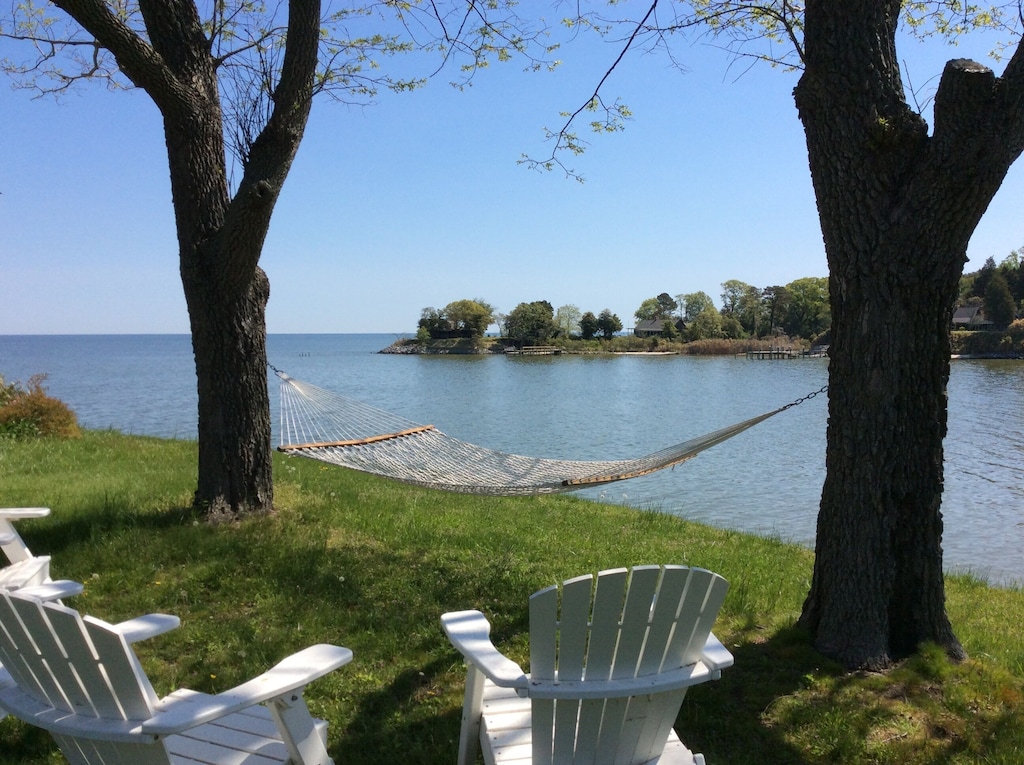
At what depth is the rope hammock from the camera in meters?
4.72

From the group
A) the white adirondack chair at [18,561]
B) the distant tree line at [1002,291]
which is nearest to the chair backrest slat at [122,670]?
the white adirondack chair at [18,561]

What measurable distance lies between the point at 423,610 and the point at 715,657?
1802mm

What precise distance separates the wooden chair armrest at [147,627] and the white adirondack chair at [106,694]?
0.83 ft

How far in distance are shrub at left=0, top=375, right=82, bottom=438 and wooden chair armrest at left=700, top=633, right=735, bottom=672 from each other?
27.2 ft

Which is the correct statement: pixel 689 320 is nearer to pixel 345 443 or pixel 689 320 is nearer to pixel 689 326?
pixel 689 326

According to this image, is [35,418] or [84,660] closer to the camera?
[84,660]

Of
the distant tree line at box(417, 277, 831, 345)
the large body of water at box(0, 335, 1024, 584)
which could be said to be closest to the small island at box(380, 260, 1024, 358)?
the distant tree line at box(417, 277, 831, 345)

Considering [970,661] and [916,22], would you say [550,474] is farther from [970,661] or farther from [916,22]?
[916,22]

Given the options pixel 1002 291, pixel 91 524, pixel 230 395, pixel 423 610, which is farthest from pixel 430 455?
pixel 1002 291

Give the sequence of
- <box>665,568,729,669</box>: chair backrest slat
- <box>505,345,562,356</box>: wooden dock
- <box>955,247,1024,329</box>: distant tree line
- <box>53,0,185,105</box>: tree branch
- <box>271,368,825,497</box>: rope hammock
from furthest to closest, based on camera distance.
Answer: <box>505,345,562,356</box>: wooden dock → <box>955,247,1024,329</box>: distant tree line → <box>271,368,825,497</box>: rope hammock → <box>53,0,185,105</box>: tree branch → <box>665,568,729,669</box>: chair backrest slat

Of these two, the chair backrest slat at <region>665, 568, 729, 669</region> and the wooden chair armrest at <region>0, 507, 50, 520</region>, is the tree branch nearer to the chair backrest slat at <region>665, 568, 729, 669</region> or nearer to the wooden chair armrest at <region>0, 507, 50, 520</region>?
the wooden chair armrest at <region>0, 507, 50, 520</region>

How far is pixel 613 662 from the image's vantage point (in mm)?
1674

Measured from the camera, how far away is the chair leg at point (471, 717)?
199 cm

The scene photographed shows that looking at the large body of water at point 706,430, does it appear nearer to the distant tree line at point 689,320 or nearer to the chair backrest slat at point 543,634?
the chair backrest slat at point 543,634
